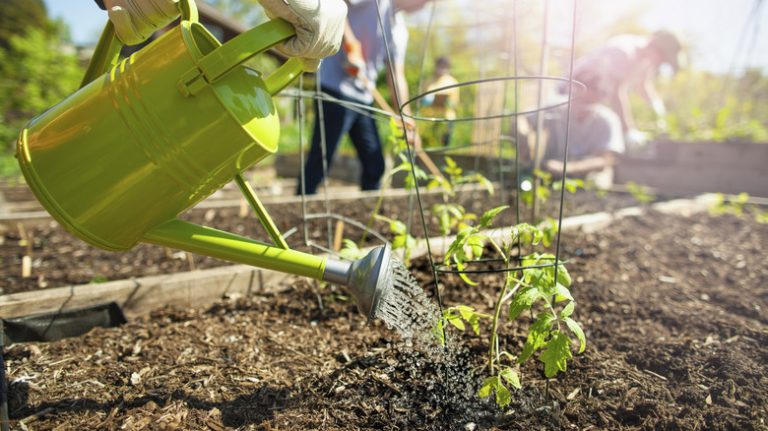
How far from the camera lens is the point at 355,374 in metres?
1.29

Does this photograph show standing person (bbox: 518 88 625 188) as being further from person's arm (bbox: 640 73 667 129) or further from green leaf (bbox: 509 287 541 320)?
green leaf (bbox: 509 287 541 320)

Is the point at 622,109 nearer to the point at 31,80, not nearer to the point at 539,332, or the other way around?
the point at 539,332

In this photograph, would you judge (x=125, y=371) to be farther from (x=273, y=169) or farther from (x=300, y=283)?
(x=273, y=169)

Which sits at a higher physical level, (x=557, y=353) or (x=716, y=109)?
(x=716, y=109)

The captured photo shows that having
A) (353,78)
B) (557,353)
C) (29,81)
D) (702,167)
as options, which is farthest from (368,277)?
(29,81)

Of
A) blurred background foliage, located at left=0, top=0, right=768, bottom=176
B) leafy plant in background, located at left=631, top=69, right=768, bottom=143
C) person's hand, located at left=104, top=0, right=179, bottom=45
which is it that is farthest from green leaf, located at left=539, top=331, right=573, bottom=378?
leafy plant in background, located at left=631, top=69, right=768, bottom=143

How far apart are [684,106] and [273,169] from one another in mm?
8570

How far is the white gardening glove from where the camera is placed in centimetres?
80

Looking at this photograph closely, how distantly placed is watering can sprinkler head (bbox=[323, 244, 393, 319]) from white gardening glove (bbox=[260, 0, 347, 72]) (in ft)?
1.40

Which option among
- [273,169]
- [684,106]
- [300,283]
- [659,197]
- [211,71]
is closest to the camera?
[211,71]

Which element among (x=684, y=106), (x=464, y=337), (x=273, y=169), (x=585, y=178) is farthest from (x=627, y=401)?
(x=684, y=106)

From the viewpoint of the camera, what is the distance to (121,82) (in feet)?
2.77

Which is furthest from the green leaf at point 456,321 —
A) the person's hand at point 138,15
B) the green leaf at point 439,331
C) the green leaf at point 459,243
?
the person's hand at point 138,15

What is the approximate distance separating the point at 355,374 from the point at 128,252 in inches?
61.9
